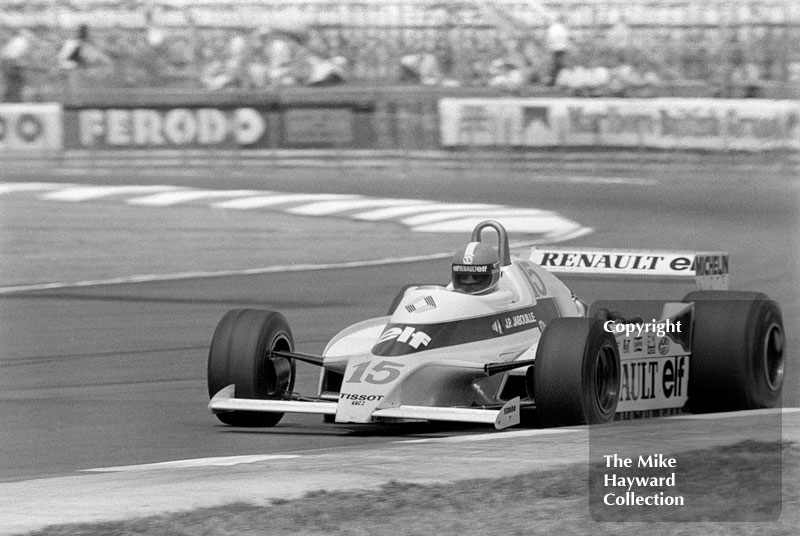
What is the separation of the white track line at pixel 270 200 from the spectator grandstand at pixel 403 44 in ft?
15.6

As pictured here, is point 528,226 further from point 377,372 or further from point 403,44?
point 377,372

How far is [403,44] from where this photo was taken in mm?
26594

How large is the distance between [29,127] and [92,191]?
3.46 m

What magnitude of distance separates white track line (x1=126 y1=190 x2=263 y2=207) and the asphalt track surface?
0.42 meters

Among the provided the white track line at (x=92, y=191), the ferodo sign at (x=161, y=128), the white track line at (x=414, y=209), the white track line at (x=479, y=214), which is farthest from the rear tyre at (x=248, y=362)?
the ferodo sign at (x=161, y=128)

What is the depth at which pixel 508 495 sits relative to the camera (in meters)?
6.01

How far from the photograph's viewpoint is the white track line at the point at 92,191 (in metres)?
22.0

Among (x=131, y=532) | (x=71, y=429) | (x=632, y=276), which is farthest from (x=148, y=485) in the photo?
(x=632, y=276)

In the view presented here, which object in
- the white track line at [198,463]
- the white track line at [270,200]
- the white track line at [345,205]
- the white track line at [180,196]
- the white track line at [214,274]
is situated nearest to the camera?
the white track line at [198,463]

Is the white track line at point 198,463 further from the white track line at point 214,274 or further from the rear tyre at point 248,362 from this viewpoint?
the white track line at point 214,274

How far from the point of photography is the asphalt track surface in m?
8.16

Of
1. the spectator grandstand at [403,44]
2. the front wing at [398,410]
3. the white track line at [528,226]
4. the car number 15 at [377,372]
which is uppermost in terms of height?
the spectator grandstand at [403,44]

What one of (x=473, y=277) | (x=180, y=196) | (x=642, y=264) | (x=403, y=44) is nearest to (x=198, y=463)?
(x=473, y=277)

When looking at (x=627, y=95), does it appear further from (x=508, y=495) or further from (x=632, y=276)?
(x=508, y=495)
